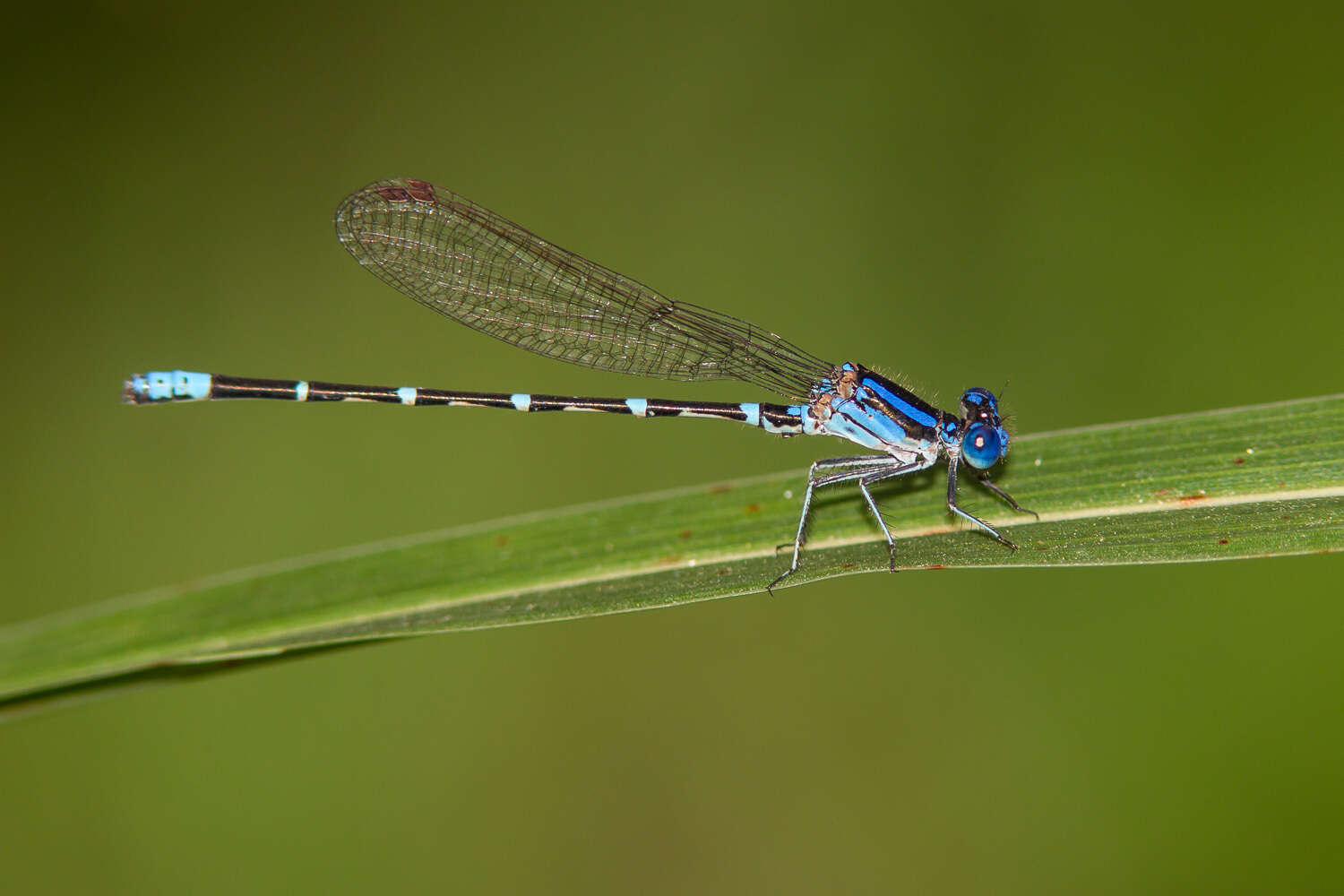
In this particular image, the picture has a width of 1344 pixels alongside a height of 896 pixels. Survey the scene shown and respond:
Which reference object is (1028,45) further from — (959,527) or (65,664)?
(65,664)

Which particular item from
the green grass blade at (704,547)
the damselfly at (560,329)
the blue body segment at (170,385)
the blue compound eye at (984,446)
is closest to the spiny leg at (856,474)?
the green grass blade at (704,547)

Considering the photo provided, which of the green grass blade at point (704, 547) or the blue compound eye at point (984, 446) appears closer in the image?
the green grass blade at point (704, 547)

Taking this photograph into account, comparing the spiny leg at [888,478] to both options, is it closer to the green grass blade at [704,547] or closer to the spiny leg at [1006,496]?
the green grass blade at [704,547]

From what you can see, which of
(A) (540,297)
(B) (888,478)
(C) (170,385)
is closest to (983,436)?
(B) (888,478)

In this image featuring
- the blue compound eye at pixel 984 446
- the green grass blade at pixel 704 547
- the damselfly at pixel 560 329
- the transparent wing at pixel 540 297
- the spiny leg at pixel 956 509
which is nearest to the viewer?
the green grass blade at pixel 704 547

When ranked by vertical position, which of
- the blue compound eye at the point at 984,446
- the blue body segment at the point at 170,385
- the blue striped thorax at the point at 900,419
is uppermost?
the blue body segment at the point at 170,385

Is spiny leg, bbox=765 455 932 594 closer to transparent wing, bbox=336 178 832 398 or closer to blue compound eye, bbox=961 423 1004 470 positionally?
blue compound eye, bbox=961 423 1004 470

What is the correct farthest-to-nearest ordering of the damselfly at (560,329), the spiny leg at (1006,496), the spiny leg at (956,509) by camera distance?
the damselfly at (560,329), the spiny leg at (1006,496), the spiny leg at (956,509)

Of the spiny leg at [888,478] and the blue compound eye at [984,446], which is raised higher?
the blue compound eye at [984,446]

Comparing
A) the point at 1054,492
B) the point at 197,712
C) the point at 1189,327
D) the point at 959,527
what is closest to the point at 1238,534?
the point at 1054,492
